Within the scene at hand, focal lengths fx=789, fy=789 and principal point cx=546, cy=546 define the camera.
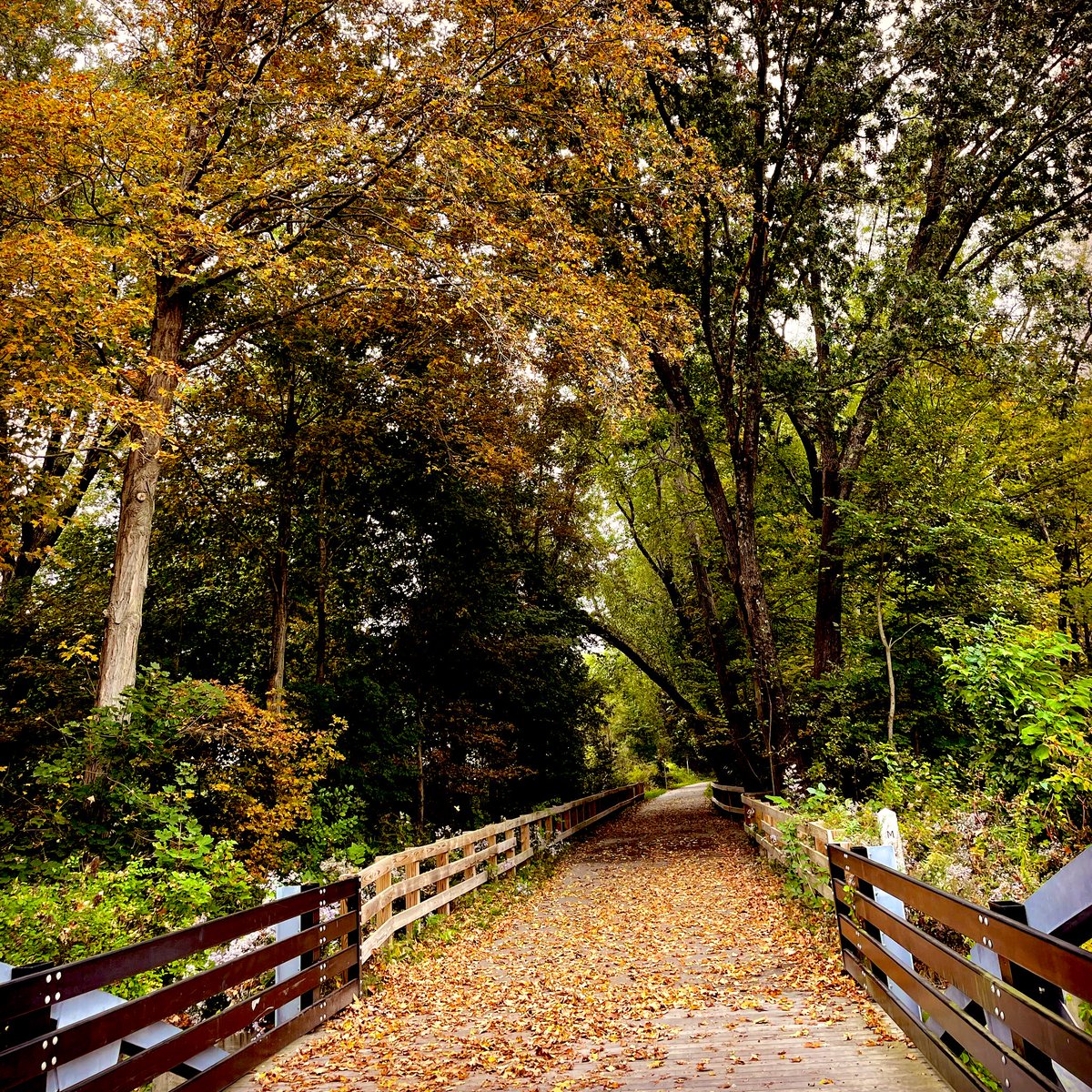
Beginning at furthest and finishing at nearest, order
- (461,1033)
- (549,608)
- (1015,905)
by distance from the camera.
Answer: (549,608) < (461,1033) < (1015,905)

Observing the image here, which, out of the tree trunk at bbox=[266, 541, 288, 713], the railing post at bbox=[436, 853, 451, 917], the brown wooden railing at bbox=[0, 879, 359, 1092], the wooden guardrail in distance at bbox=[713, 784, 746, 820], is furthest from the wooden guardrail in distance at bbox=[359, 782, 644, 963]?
the wooden guardrail in distance at bbox=[713, 784, 746, 820]

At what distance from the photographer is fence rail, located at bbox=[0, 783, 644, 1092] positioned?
280cm

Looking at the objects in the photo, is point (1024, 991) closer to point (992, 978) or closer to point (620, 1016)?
point (992, 978)

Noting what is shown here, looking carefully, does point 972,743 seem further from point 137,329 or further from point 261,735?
point 137,329

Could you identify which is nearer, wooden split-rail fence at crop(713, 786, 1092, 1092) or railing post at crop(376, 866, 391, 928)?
wooden split-rail fence at crop(713, 786, 1092, 1092)

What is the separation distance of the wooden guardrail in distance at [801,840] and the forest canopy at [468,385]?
122 cm

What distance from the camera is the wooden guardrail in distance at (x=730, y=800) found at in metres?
19.8

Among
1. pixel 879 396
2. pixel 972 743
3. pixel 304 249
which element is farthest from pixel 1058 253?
pixel 304 249

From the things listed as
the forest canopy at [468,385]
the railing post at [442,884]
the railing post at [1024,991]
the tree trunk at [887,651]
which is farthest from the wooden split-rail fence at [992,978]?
the tree trunk at [887,651]

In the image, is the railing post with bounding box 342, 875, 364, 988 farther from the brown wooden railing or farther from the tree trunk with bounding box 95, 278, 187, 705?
the tree trunk with bounding box 95, 278, 187, 705

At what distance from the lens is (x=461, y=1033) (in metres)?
5.09

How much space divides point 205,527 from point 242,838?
21.5ft

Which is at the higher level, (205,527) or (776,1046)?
(205,527)

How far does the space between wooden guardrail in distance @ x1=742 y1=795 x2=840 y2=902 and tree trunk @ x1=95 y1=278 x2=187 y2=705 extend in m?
7.55
